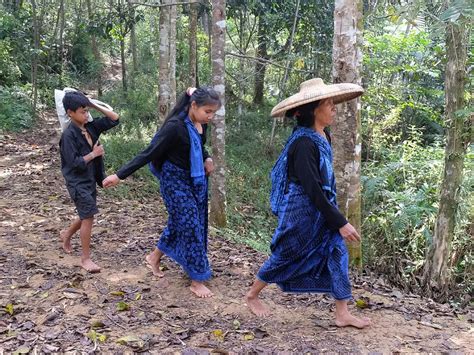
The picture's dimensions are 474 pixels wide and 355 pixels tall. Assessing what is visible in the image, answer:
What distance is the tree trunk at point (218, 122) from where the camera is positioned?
598 cm

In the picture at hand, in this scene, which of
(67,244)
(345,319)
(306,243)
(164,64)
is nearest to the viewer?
(306,243)

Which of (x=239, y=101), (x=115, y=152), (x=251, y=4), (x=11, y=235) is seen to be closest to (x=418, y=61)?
(x=251, y=4)

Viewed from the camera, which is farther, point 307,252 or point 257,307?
point 257,307

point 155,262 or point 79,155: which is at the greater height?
point 79,155

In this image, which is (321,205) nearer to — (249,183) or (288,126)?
(249,183)

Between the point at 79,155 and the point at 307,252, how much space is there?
2.27m

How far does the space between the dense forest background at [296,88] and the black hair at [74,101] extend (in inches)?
91.3

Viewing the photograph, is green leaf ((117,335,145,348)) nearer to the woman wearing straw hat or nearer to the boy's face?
the woman wearing straw hat

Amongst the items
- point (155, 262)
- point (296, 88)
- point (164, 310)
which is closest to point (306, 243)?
point (164, 310)

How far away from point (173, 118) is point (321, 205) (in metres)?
1.49

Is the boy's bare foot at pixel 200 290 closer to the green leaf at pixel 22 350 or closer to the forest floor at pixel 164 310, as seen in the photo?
the forest floor at pixel 164 310

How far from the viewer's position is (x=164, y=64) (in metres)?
8.27

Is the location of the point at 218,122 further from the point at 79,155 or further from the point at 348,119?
the point at 79,155

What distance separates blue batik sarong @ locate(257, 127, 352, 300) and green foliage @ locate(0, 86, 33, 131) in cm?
997
